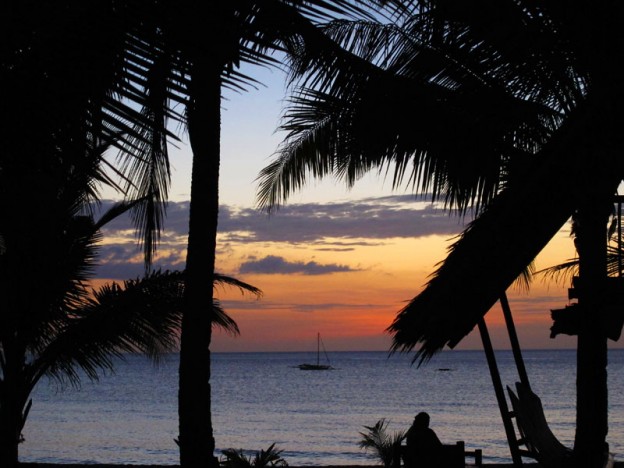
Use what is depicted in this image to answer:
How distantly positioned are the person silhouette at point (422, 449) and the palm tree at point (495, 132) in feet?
6.12

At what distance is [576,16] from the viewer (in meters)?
5.52

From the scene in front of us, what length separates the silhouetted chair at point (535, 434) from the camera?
316 inches

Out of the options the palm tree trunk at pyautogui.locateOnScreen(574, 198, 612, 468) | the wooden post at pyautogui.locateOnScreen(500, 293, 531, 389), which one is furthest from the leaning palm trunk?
the wooden post at pyautogui.locateOnScreen(500, 293, 531, 389)

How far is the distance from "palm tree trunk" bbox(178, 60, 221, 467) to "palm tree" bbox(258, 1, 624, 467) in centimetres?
112

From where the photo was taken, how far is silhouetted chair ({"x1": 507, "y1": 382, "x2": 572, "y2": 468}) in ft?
26.3

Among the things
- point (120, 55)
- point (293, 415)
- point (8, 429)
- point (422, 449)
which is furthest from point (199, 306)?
point (293, 415)

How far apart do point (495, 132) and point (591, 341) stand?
255cm

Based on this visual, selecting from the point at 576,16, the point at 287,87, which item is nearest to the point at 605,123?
the point at 576,16

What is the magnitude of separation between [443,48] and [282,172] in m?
5.79

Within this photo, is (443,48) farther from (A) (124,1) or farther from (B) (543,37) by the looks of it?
(A) (124,1)

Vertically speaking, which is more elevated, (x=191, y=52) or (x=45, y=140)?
(x=191, y=52)

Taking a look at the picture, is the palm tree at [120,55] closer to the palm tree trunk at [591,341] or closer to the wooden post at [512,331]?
the palm tree trunk at [591,341]

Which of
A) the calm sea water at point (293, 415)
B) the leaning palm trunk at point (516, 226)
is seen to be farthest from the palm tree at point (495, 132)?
the calm sea water at point (293, 415)

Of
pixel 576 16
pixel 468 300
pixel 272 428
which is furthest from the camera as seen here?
pixel 272 428
